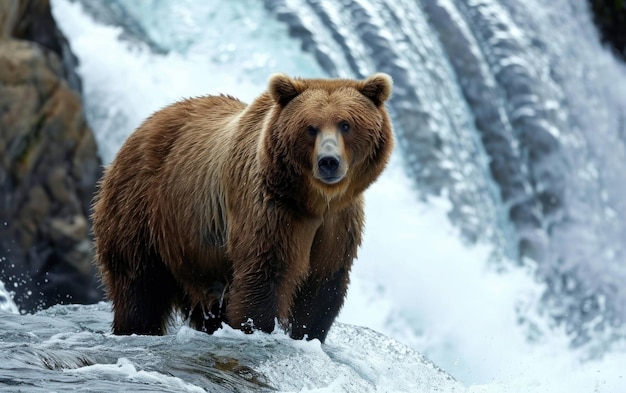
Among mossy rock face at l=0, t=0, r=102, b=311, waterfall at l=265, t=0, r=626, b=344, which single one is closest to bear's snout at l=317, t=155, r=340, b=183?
mossy rock face at l=0, t=0, r=102, b=311

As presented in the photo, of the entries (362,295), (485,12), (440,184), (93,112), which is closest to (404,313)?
(362,295)

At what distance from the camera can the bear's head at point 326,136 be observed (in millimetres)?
6523

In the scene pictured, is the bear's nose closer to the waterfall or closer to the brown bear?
the brown bear

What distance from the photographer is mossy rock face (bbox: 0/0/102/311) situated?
12.4m

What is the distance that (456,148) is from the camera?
1484 centimetres

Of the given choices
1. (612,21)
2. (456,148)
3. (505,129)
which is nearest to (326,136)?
(456,148)

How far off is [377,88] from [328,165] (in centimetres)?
67

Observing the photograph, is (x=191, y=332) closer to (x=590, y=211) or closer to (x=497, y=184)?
(x=497, y=184)

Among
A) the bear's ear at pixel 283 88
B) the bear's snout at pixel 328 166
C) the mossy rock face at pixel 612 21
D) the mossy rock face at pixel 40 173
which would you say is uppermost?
the bear's ear at pixel 283 88

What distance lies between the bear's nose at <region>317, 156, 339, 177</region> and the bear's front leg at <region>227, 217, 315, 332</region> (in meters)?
0.41

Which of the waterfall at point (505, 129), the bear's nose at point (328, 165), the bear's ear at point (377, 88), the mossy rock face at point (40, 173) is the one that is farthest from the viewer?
the waterfall at point (505, 129)

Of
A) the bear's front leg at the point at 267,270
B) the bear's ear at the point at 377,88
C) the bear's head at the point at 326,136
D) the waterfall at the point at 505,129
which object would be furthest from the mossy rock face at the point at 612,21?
the bear's front leg at the point at 267,270

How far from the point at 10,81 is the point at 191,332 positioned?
255 inches

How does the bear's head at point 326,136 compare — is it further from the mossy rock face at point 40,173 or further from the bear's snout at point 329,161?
the mossy rock face at point 40,173
